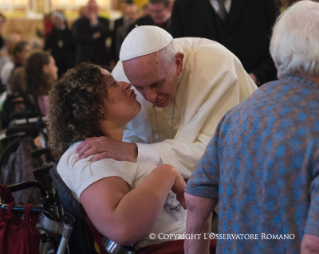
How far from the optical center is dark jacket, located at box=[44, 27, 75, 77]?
7.55 metres

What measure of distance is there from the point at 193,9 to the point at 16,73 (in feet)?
7.51

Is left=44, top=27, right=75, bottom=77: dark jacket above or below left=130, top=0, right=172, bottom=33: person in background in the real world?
below

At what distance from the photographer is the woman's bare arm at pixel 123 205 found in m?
1.59

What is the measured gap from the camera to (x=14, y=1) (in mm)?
12953

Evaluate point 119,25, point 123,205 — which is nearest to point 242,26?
point 123,205

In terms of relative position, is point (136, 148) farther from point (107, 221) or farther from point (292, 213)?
point (292, 213)

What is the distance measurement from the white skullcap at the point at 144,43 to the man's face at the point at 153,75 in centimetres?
3

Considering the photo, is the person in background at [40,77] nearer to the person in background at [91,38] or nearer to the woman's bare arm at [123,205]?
the woman's bare arm at [123,205]

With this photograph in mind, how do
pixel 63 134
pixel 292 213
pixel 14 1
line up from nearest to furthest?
pixel 292 213 < pixel 63 134 < pixel 14 1

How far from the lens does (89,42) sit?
7465 mm

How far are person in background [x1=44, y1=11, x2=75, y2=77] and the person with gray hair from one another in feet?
21.2

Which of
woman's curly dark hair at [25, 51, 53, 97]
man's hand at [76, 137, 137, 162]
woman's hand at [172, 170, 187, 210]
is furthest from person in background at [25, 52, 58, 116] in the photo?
woman's hand at [172, 170, 187, 210]

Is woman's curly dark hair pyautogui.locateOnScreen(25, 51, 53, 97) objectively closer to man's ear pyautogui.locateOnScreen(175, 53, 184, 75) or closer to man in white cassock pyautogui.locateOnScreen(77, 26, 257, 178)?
man in white cassock pyautogui.locateOnScreen(77, 26, 257, 178)

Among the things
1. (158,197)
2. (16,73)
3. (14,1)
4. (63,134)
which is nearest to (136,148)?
(63,134)
